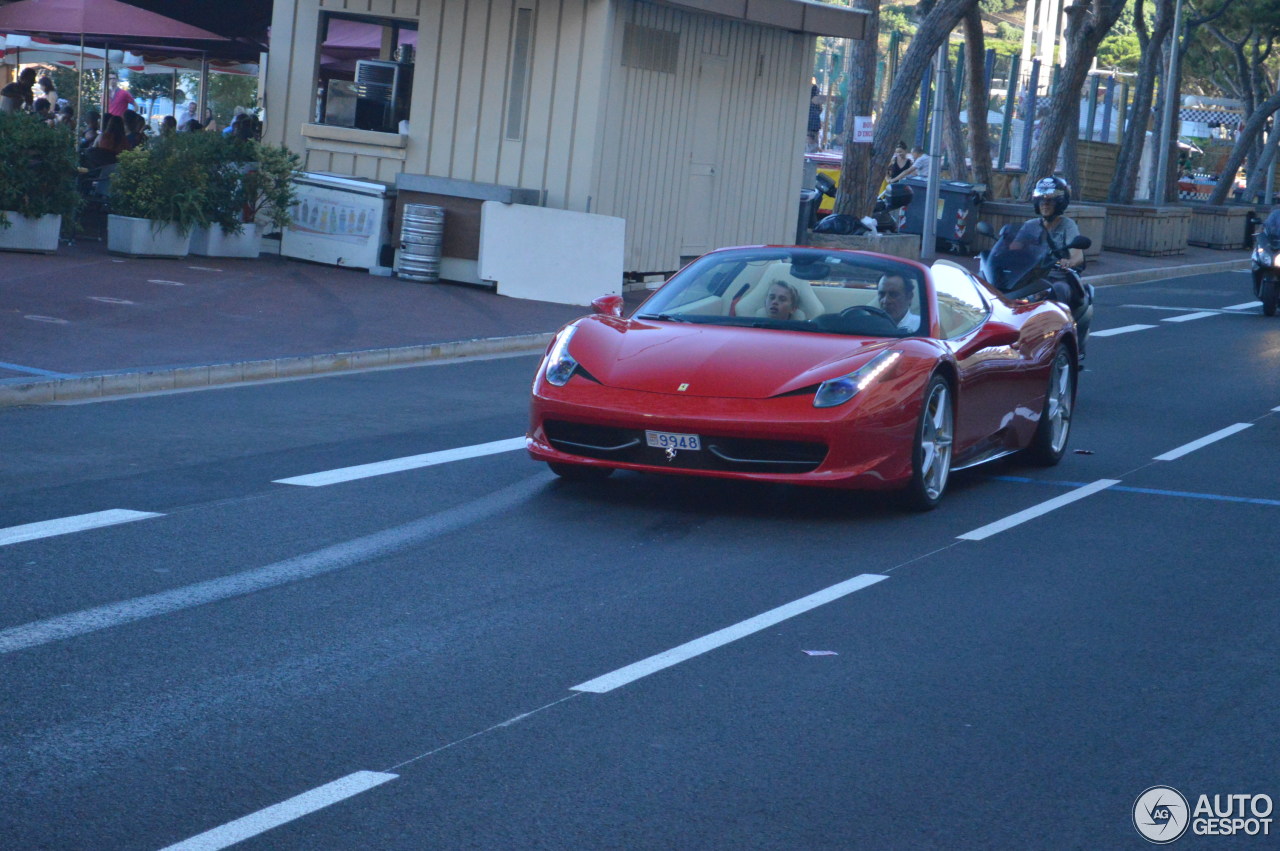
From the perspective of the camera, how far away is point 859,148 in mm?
26078

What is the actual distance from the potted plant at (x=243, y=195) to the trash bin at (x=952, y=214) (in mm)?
15265

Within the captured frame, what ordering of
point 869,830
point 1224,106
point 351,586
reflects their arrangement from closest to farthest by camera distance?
point 869,830 < point 351,586 < point 1224,106

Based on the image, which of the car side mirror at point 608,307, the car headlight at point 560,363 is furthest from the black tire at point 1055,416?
the car headlight at point 560,363

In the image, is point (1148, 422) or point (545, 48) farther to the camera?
point (545, 48)

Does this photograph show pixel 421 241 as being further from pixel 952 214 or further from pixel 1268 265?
pixel 952 214

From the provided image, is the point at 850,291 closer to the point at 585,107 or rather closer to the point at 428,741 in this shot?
the point at 428,741

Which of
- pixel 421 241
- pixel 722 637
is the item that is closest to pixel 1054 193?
pixel 421 241

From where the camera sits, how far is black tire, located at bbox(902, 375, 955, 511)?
830 centimetres

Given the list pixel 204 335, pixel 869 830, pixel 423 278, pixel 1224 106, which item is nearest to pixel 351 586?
pixel 869 830

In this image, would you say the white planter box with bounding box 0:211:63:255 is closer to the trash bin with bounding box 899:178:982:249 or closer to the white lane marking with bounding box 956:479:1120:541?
the white lane marking with bounding box 956:479:1120:541

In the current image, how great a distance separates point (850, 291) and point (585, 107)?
36.0 feet

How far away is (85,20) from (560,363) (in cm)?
1416

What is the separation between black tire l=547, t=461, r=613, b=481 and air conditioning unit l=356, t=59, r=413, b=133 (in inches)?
508

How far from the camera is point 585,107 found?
19.4 meters
